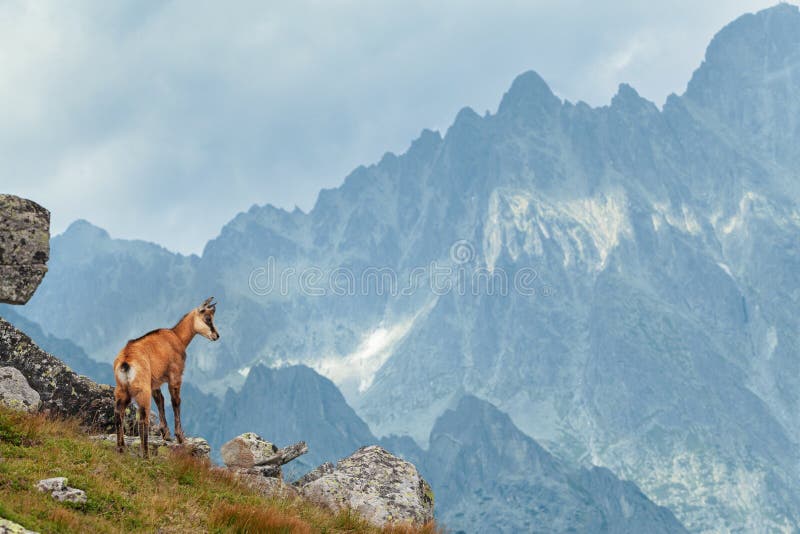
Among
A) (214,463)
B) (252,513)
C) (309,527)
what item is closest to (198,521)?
(252,513)

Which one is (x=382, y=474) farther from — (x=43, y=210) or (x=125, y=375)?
(x=43, y=210)

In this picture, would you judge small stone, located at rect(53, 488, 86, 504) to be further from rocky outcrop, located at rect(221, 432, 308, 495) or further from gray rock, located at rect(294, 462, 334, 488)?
gray rock, located at rect(294, 462, 334, 488)

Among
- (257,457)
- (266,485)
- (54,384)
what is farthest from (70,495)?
(257,457)

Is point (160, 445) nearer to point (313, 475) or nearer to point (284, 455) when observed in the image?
point (313, 475)

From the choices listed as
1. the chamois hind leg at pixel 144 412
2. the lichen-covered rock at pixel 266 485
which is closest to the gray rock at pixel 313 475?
the lichen-covered rock at pixel 266 485

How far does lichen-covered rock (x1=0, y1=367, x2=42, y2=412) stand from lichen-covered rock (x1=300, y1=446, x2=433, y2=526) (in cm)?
698

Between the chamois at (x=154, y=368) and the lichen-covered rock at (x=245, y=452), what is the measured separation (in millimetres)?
2519

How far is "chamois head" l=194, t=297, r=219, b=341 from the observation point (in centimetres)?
1962

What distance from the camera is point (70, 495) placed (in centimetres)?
1322

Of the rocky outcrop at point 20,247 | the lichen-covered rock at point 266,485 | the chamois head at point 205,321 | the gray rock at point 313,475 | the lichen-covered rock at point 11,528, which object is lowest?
the lichen-covered rock at point 11,528

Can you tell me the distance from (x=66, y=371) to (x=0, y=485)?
7905 mm

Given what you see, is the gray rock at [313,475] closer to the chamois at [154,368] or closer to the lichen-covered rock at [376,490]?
the lichen-covered rock at [376,490]

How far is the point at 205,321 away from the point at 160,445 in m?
3.25

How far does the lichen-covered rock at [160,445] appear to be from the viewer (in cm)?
1817
